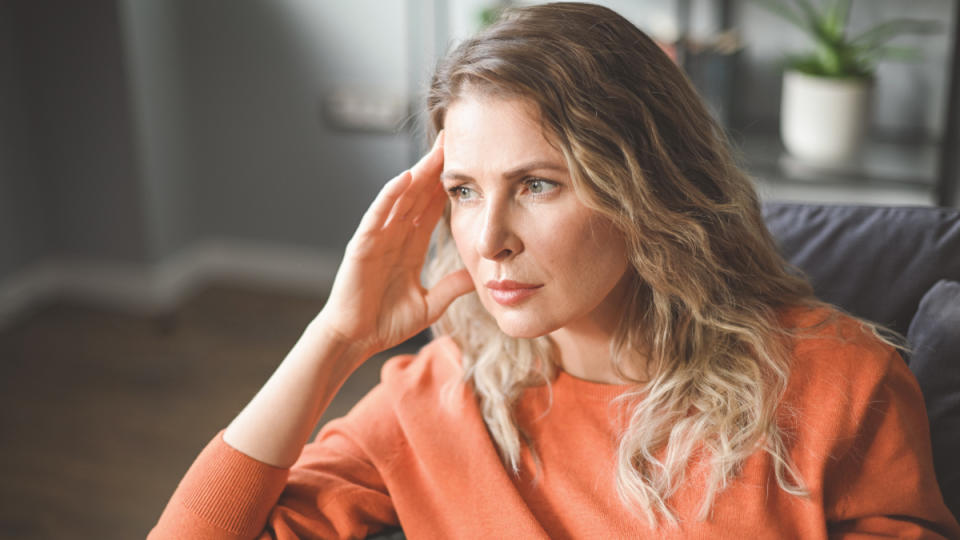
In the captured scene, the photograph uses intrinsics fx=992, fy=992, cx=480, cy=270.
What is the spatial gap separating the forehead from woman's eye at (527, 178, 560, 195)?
0.03 metres

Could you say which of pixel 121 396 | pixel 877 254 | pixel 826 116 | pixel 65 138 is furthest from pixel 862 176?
pixel 65 138

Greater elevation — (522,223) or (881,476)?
(522,223)

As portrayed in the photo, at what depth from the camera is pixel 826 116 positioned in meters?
2.46

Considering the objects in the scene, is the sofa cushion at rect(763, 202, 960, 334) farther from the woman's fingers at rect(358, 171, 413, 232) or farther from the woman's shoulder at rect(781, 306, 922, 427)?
the woman's fingers at rect(358, 171, 413, 232)

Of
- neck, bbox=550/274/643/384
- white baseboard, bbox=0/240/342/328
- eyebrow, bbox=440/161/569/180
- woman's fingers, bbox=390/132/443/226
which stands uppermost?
eyebrow, bbox=440/161/569/180

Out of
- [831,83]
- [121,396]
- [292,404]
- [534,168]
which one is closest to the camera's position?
[534,168]

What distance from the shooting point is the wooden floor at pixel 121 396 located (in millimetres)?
2320

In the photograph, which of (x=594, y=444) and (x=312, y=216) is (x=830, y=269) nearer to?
(x=594, y=444)

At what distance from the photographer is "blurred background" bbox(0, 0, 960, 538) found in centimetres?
264

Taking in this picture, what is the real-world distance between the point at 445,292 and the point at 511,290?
191 mm

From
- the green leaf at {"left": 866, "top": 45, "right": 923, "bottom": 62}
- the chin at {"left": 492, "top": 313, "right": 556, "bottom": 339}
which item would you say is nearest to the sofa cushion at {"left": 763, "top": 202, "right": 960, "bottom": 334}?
the chin at {"left": 492, "top": 313, "right": 556, "bottom": 339}

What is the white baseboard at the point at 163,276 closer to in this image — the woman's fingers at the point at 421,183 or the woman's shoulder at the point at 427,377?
the woman's shoulder at the point at 427,377

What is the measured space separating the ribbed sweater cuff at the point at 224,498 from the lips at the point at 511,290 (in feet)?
1.09

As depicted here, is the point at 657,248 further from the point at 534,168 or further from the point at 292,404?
the point at 292,404
